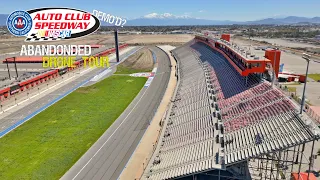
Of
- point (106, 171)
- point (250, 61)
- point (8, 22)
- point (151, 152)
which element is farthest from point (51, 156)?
point (8, 22)

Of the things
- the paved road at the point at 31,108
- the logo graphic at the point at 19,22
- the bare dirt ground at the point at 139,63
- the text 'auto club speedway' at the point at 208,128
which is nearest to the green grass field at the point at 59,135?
the text 'auto club speedway' at the point at 208,128

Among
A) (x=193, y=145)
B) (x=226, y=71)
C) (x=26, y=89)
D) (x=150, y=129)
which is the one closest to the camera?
(x=193, y=145)

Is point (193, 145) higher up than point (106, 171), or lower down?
higher up

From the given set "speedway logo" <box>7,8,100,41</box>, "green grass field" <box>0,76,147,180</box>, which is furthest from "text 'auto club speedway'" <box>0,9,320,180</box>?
"speedway logo" <box>7,8,100,41</box>

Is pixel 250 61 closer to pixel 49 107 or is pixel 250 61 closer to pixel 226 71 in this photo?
pixel 226 71

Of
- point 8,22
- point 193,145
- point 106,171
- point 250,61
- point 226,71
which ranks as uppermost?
point 8,22

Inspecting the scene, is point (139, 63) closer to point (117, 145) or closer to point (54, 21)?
point (54, 21)

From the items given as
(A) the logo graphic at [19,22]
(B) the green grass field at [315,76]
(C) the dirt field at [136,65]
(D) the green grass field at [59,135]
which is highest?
(A) the logo graphic at [19,22]

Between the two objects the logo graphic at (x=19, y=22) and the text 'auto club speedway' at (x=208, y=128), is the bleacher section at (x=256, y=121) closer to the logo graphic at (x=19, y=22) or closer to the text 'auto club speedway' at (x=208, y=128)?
the text 'auto club speedway' at (x=208, y=128)
